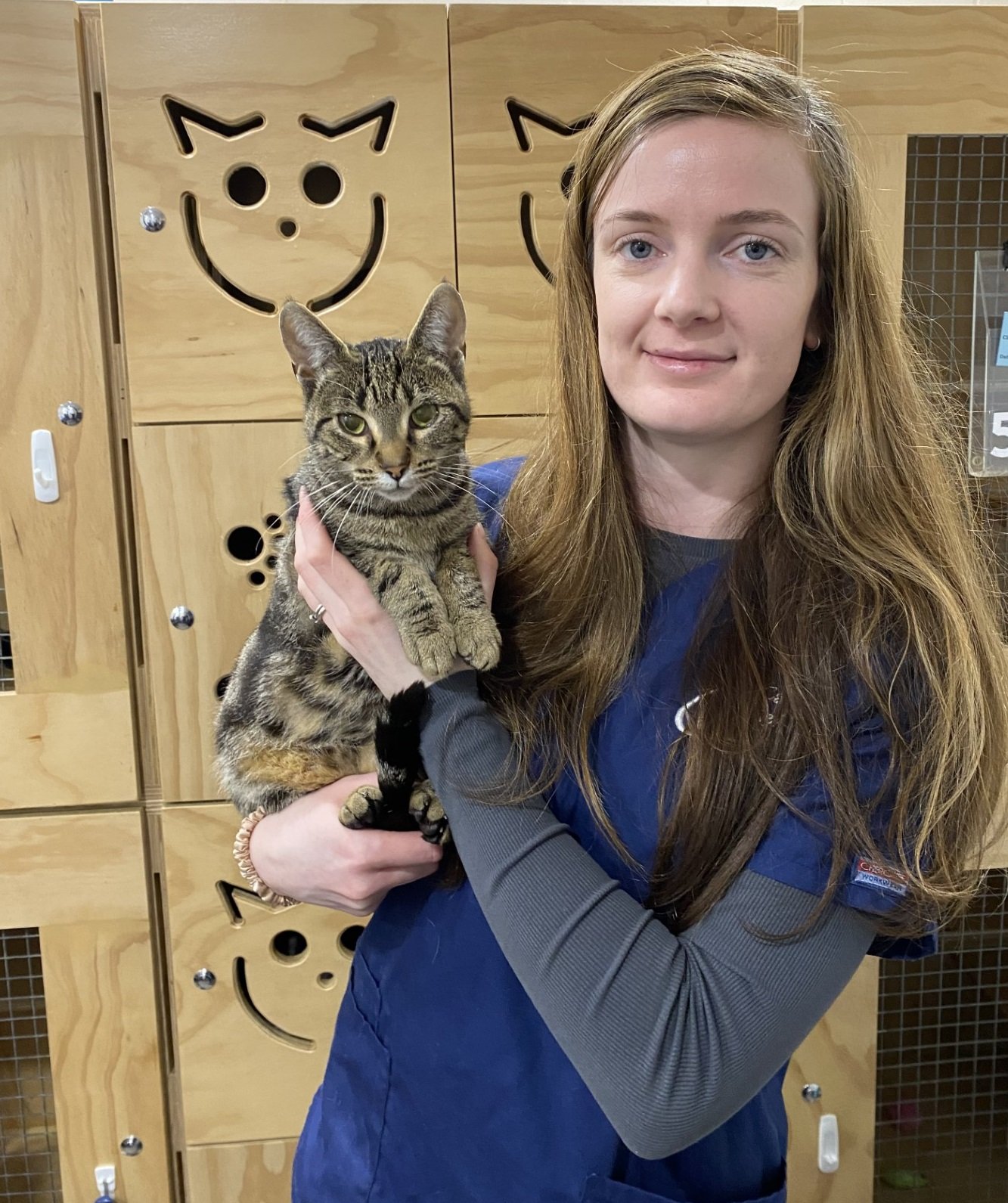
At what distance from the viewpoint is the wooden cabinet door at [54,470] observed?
133 centimetres

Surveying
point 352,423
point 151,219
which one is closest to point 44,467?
Answer: point 151,219

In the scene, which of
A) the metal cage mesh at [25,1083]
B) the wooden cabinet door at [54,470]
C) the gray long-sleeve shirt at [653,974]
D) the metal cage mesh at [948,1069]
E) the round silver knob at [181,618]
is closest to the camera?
A: the gray long-sleeve shirt at [653,974]

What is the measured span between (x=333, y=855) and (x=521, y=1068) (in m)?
0.26

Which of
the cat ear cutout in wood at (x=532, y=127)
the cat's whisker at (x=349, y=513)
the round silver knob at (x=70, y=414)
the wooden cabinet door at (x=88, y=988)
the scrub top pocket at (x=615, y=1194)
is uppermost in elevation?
the cat ear cutout in wood at (x=532, y=127)

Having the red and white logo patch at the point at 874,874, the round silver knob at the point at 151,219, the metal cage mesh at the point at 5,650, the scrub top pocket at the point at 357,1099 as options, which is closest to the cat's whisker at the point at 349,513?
the scrub top pocket at the point at 357,1099

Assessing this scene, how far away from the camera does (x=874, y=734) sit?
774mm

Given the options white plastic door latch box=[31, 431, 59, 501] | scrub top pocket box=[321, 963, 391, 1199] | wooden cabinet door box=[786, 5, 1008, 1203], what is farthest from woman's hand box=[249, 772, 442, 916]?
wooden cabinet door box=[786, 5, 1008, 1203]

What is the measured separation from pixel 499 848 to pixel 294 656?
15.2 inches

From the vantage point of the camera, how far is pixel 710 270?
0.79 meters

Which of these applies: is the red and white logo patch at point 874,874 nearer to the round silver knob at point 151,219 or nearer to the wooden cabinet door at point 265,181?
the wooden cabinet door at point 265,181

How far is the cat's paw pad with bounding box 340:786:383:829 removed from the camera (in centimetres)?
89

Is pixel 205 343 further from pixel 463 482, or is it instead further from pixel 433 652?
pixel 433 652

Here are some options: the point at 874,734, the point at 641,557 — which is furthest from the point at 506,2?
the point at 874,734

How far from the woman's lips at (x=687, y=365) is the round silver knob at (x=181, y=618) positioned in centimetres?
95
